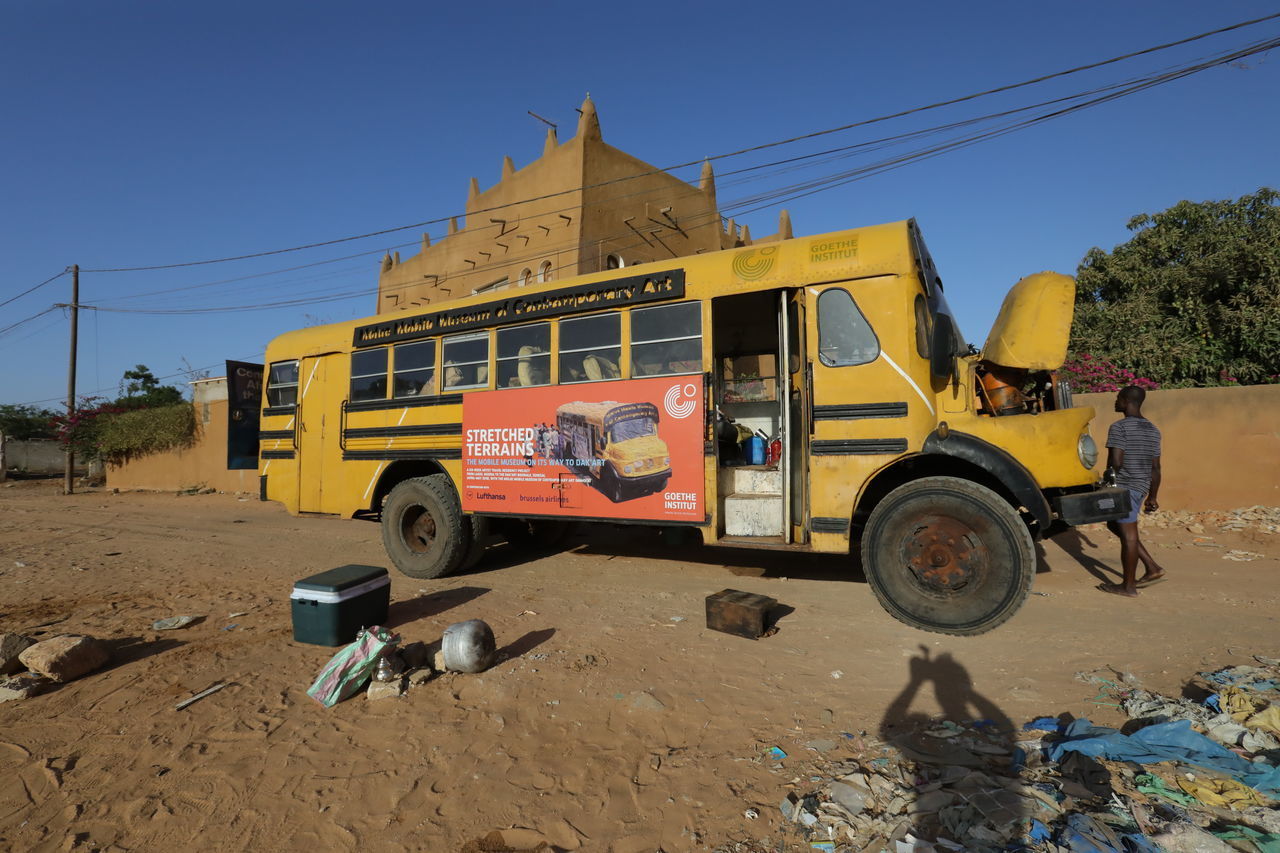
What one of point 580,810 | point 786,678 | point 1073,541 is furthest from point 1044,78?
point 580,810

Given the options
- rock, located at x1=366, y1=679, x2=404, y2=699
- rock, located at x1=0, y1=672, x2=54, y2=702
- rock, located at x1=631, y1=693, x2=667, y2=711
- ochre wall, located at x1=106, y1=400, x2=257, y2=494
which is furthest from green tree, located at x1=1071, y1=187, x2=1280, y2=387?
ochre wall, located at x1=106, y1=400, x2=257, y2=494

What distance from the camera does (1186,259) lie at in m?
11.8

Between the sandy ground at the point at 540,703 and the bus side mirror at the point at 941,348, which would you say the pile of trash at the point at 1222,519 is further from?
the bus side mirror at the point at 941,348

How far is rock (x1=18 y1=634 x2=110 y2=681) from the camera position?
3.73 m

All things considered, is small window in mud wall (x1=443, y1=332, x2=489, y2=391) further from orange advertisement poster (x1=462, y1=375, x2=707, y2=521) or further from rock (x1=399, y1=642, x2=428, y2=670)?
rock (x1=399, y1=642, x2=428, y2=670)

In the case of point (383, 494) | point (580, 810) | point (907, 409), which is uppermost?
point (907, 409)

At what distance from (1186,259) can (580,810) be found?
15.1 meters

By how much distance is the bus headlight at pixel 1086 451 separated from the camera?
420 cm

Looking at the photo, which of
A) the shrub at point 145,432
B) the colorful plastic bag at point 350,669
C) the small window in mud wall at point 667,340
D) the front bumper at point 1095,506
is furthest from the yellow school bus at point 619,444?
the shrub at point 145,432

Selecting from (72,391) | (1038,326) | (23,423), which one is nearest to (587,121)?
(1038,326)

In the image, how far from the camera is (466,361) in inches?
260

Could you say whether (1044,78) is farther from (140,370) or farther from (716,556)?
(140,370)

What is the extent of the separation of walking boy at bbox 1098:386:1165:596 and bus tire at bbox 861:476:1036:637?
183cm

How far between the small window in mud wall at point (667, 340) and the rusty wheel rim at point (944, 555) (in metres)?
2.19
